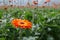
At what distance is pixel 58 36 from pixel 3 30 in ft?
1.45

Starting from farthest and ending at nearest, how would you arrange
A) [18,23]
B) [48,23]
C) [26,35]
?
[48,23], [26,35], [18,23]

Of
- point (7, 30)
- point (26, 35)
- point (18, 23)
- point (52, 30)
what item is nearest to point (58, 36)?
point (52, 30)

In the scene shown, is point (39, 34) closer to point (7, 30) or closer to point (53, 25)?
point (53, 25)

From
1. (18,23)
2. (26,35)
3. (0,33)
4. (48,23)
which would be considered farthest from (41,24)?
(18,23)

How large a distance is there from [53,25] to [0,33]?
437 millimetres

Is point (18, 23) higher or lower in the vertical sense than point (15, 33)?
higher

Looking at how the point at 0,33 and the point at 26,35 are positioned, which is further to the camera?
the point at 0,33

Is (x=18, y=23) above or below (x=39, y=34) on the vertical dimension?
above

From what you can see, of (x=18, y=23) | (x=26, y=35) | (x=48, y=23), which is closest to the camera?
(x=18, y=23)

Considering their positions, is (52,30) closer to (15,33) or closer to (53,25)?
(53,25)

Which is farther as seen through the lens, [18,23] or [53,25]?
[53,25]

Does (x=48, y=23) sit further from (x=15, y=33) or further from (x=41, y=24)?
(x=15, y=33)

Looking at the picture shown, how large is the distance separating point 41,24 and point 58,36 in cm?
17

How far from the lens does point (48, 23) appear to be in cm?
203
